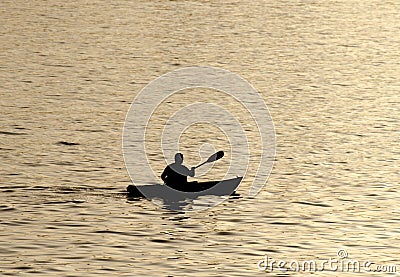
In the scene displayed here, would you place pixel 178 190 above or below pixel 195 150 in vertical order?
below

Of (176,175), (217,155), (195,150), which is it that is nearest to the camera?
(176,175)

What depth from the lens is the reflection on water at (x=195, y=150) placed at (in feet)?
86.6

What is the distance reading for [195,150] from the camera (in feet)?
124

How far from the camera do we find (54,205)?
29.3 m

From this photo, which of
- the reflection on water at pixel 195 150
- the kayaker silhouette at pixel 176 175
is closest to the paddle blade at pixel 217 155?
the reflection on water at pixel 195 150

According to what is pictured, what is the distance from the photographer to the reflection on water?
2641 centimetres

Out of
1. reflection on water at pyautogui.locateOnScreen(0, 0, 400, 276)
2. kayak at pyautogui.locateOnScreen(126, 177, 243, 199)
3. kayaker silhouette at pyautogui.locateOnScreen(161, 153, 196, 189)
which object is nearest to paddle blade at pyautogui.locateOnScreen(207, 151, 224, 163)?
kayak at pyautogui.locateOnScreen(126, 177, 243, 199)

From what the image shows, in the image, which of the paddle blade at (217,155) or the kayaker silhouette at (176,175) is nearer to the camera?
the kayaker silhouette at (176,175)

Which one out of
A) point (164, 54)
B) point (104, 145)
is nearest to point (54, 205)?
point (104, 145)

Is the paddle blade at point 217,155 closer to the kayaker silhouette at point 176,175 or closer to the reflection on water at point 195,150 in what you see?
the reflection on water at point 195,150

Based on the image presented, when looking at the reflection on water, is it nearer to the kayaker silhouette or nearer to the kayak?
the kayak

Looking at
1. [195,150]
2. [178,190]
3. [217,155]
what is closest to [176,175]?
[178,190]

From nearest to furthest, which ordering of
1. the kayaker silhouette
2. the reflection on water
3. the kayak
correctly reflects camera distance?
1. the reflection on water
2. the kayaker silhouette
3. the kayak

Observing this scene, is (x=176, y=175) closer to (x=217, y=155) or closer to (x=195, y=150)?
(x=217, y=155)
